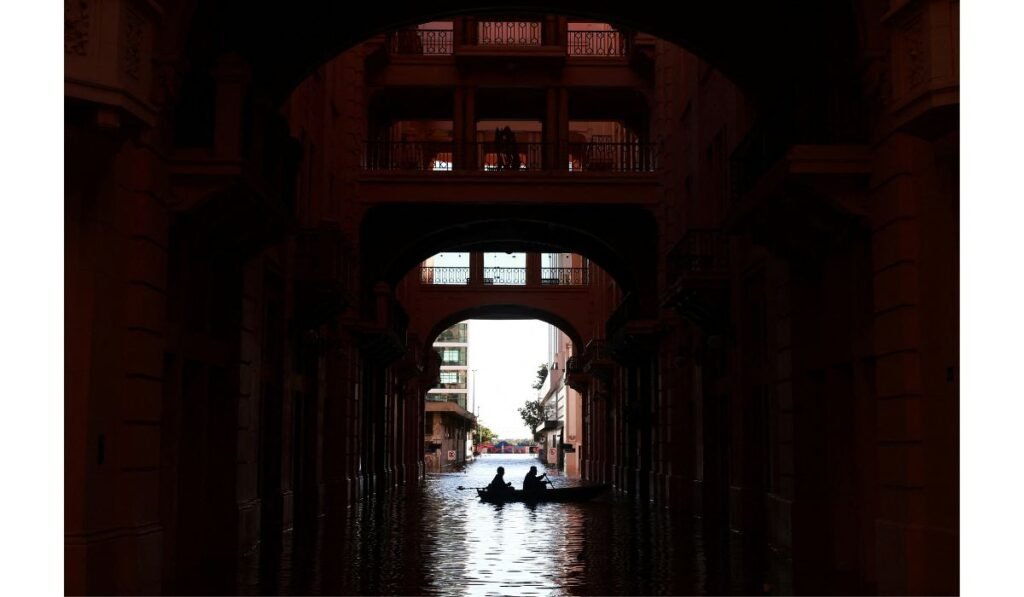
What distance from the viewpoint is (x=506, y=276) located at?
182 ft

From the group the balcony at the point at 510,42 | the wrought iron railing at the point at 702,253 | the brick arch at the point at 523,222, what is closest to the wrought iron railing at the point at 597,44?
the balcony at the point at 510,42

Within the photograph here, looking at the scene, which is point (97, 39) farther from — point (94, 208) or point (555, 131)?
point (555, 131)

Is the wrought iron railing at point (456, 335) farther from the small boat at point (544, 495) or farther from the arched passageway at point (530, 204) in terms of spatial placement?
the small boat at point (544, 495)

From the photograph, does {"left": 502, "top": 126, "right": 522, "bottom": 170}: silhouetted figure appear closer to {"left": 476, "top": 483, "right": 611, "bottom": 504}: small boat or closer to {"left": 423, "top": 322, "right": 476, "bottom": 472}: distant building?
{"left": 476, "top": 483, "right": 611, "bottom": 504}: small boat

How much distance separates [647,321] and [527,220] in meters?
5.35

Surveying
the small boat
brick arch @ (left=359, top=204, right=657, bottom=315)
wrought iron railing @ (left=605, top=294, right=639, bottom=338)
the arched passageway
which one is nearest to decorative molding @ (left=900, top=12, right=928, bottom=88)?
the arched passageway

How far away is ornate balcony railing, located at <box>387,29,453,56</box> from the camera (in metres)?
33.6

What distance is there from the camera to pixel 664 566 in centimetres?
1661

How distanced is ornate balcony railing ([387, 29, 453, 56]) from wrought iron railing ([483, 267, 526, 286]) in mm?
20499

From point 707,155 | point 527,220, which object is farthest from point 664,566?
point 527,220

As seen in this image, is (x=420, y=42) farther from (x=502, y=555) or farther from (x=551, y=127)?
(x=502, y=555)

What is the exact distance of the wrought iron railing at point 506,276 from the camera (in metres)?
55.4

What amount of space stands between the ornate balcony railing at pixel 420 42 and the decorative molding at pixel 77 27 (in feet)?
72.1

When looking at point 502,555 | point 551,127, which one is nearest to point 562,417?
point 551,127
